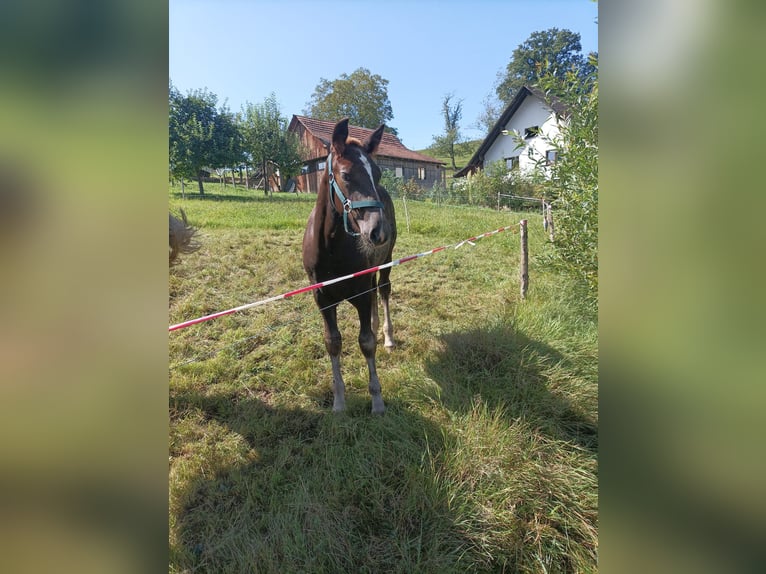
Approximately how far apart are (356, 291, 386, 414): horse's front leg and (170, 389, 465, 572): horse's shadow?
0.16 meters

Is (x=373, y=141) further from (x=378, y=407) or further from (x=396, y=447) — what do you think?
(x=396, y=447)

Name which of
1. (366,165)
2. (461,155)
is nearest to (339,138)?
(366,165)

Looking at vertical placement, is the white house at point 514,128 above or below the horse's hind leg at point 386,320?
above

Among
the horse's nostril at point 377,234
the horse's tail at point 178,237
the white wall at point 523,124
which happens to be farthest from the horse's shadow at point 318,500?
the white wall at point 523,124

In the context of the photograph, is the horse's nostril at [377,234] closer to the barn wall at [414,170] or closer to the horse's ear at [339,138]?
the horse's ear at [339,138]

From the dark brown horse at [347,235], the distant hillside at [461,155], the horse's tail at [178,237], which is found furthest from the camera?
the distant hillside at [461,155]

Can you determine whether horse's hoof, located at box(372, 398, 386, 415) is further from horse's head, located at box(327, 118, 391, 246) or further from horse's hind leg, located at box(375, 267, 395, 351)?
horse's head, located at box(327, 118, 391, 246)

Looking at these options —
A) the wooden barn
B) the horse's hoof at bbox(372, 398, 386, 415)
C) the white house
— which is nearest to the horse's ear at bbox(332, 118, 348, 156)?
the horse's hoof at bbox(372, 398, 386, 415)

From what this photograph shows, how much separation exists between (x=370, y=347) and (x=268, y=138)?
26487mm

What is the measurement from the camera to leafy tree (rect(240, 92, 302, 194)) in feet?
84.1

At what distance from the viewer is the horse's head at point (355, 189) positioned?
2.55 m
